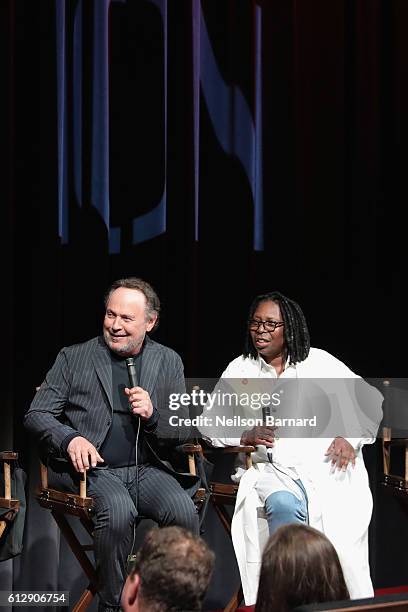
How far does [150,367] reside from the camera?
135 inches

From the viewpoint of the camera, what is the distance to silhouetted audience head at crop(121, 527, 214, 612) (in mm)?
1673

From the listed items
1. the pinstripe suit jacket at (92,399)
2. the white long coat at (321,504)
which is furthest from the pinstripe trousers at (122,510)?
the white long coat at (321,504)

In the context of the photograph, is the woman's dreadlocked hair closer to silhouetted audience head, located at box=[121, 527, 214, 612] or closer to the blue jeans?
the blue jeans

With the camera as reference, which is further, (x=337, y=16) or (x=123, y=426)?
(x=337, y=16)

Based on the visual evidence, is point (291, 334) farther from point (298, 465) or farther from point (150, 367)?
point (150, 367)

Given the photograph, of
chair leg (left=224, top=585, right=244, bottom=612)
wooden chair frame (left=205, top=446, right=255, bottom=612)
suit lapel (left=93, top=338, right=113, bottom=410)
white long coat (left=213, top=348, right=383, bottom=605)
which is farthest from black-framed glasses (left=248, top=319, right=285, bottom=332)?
chair leg (left=224, top=585, right=244, bottom=612)

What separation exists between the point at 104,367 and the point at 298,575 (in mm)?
1785

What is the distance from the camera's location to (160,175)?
4.07m

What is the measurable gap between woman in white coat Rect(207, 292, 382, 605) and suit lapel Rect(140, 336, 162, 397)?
0.36 m

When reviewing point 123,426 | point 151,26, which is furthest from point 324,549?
point 151,26

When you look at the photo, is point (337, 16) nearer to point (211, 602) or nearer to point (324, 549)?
point (211, 602)

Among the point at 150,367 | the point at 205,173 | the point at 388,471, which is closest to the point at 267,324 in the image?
the point at 150,367

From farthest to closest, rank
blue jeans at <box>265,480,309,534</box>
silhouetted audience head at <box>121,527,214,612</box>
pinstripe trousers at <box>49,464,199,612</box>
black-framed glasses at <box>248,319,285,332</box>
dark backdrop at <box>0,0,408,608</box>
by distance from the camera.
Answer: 1. dark backdrop at <box>0,0,408,608</box>
2. black-framed glasses at <box>248,319,285,332</box>
3. blue jeans at <box>265,480,309,534</box>
4. pinstripe trousers at <box>49,464,199,612</box>
5. silhouetted audience head at <box>121,527,214,612</box>

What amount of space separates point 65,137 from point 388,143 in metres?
1.64
